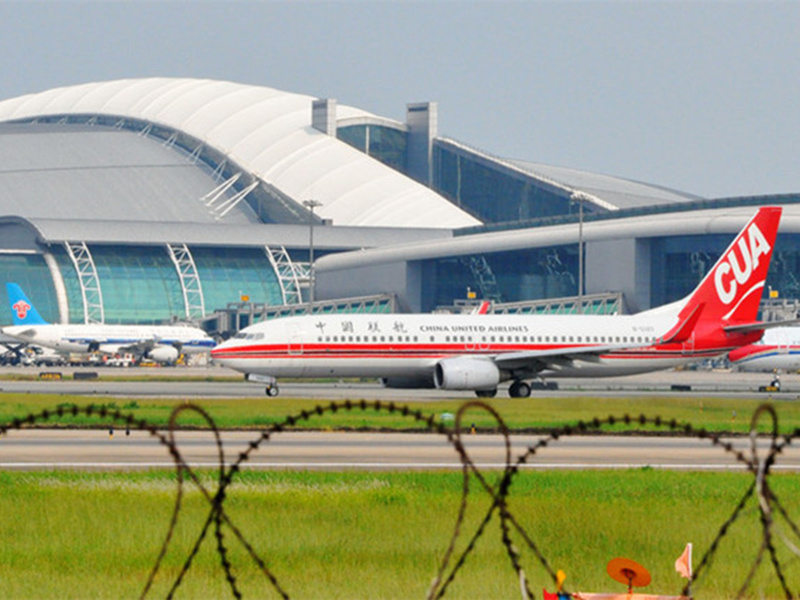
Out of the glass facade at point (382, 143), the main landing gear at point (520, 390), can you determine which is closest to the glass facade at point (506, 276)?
the glass facade at point (382, 143)

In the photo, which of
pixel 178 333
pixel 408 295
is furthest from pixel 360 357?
pixel 408 295

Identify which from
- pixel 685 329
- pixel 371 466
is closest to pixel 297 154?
pixel 685 329

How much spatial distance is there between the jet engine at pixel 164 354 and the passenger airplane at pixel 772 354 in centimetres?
5445

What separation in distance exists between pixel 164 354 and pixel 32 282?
38.4 m

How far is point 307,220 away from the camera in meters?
177

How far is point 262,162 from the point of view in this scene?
182 meters

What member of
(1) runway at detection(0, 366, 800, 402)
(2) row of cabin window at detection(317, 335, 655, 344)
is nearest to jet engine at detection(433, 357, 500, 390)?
(1) runway at detection(0, 366, 800, 402)

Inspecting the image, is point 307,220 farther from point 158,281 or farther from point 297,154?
point 158,281

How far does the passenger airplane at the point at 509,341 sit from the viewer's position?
6384cm

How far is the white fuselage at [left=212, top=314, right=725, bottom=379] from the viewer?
63844 mm

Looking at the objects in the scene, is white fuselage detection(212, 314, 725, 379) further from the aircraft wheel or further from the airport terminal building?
the airport terminal building

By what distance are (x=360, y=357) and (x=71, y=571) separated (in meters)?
45.7

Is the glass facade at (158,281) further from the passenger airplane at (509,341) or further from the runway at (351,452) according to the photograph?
the runway at (351,452)

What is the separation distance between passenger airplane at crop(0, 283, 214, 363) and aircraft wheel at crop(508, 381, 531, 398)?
6381cm
